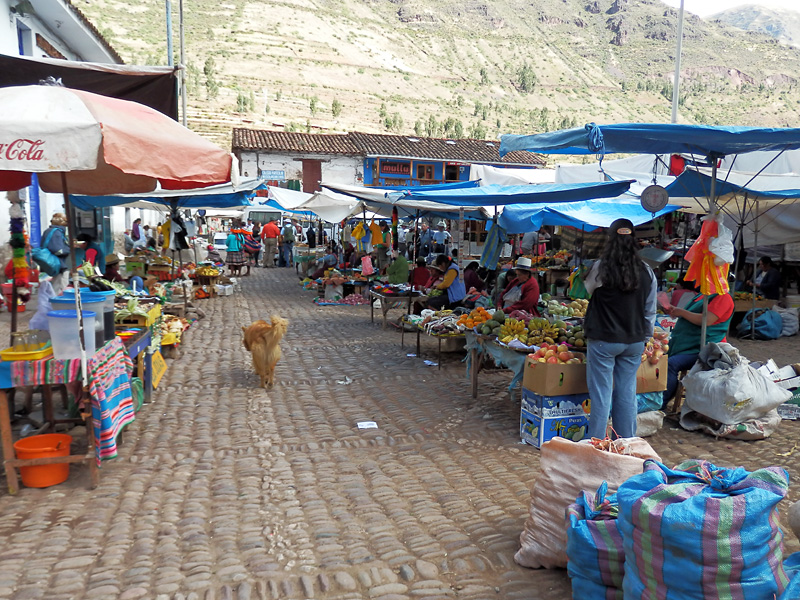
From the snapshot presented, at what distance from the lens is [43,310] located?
4.75 metres

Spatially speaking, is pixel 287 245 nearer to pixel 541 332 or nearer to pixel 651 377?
pixel 541 332

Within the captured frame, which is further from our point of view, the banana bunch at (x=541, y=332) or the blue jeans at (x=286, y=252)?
the blue jeans at (x=286, y=252)

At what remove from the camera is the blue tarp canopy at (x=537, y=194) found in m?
7.09

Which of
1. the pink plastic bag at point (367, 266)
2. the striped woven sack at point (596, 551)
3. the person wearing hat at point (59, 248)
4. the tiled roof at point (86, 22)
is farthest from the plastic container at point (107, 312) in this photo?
the tiled roof at point (86, 22)

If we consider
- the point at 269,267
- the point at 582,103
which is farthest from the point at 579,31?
the point at 269,267

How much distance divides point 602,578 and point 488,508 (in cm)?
131

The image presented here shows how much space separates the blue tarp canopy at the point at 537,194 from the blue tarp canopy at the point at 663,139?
0.97m

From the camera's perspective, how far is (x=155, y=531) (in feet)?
12.2

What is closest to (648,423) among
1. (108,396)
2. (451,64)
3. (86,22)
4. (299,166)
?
(108,396)

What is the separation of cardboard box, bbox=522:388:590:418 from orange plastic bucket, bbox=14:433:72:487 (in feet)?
12.5

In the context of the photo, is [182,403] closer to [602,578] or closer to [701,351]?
[602,578]

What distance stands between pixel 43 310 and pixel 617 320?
182 inches

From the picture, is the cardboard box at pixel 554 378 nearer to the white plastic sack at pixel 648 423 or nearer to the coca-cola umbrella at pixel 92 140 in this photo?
the white plastic sack at pixel 648 423

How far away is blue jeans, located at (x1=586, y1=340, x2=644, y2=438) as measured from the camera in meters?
4.77
